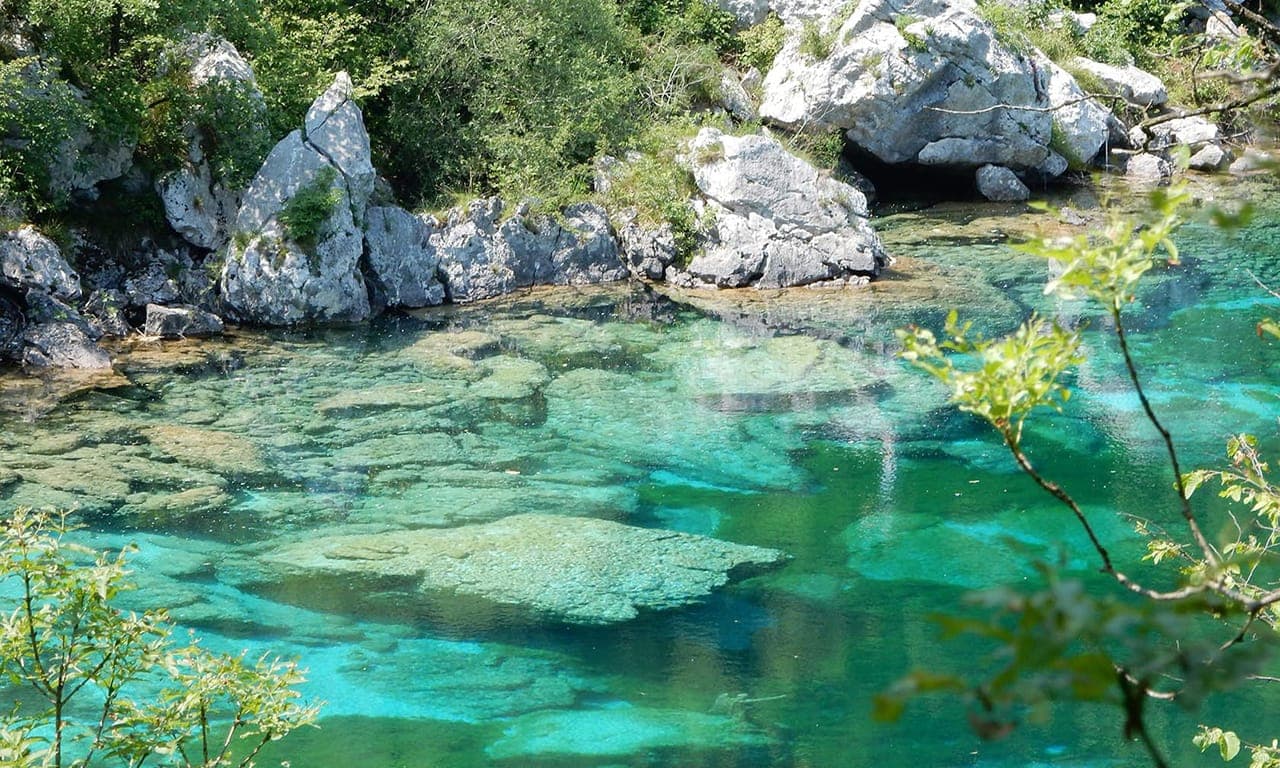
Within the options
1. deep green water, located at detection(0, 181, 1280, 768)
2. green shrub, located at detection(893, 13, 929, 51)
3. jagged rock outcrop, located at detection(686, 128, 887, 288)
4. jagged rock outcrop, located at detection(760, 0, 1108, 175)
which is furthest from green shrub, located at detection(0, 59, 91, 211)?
green shrub, located at detection(893, 13, 929, 51)

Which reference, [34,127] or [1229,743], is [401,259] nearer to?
[34,127]

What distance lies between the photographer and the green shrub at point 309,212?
1406 cm

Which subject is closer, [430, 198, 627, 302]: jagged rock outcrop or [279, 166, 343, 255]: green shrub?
[279, 166, 343, 255]: green shrub

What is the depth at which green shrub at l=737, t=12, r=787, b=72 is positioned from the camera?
20.7 metres

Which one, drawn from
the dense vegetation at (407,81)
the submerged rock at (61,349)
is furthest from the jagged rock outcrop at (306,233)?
the submerged rock at (61,349)

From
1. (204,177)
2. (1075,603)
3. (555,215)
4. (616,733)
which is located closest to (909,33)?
(555,215)

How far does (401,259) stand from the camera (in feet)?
49.6

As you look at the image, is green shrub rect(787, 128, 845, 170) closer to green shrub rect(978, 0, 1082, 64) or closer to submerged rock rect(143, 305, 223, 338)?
green shrub rect(978, 0, 1082, 64)

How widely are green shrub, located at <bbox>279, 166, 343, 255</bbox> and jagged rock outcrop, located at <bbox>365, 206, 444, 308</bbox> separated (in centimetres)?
76

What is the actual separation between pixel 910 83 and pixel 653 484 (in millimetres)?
11931

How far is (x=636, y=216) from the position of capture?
16.5 metres

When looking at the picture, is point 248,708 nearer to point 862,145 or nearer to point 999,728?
point 999,728

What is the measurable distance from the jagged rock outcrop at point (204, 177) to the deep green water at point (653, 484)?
1835mm

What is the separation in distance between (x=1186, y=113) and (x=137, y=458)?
909cm
